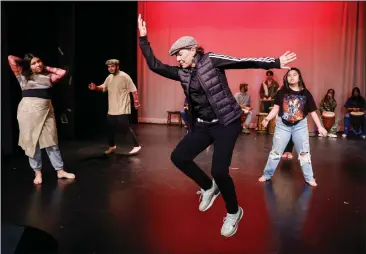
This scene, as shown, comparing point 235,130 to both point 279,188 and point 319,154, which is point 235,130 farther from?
point 319,154

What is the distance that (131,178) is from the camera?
4961 millimetres

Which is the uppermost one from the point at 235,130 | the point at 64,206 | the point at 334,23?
the point at 334,23

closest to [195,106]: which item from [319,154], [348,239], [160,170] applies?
[348,239]

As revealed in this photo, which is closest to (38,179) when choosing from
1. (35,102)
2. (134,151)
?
(35,102)

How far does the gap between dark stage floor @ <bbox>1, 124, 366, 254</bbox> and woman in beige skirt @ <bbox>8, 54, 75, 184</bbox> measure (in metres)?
0.52

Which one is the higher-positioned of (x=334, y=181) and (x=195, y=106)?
(x=195, y=106)

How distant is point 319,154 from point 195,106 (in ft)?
13.8

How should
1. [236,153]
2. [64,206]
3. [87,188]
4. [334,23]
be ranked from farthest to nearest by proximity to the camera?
[334,23]
[236,153]
[87,188]
[64,206]

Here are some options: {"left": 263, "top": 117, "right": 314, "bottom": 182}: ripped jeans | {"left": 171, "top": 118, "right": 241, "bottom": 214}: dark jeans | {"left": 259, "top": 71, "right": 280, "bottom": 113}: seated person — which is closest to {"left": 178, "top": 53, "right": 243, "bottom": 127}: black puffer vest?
{"left": 171, "top": 118, "right": 241, "bottom": 214}: dark jeans

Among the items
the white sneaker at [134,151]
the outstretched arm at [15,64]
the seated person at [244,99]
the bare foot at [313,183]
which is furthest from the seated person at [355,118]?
the outstretched arm at [15,64]

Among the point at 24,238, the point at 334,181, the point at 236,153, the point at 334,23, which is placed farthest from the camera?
the point at 334,23

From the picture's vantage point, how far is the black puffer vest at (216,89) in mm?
2732

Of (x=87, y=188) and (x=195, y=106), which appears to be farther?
(x=87, y=188)

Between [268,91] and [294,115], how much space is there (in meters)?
4.50
